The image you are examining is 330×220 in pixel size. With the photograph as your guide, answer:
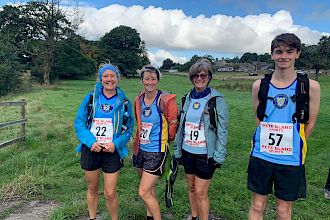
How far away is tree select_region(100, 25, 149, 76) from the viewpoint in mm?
67938

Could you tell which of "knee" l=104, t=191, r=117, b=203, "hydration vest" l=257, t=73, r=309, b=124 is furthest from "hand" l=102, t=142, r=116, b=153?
"hydration vest" l=257, t=73, r=309, b=124

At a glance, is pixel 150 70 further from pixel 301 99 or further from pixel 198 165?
pixel 301 99

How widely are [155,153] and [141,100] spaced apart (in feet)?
2.26

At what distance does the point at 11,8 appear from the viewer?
146 ft

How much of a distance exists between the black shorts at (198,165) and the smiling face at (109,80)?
116cm

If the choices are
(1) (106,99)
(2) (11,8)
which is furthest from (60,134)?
(2) (11,8)

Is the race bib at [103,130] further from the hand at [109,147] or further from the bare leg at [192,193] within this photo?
the bare leg at [192,193]

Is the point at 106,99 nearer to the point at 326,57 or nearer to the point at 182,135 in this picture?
the point at 182,135

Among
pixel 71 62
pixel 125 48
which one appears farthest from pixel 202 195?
pixel 125 48

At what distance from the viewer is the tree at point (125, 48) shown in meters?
67.9

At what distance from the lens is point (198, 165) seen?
12.9 ft

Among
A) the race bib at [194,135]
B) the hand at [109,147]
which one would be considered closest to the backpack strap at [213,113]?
the race bib at [194,135]

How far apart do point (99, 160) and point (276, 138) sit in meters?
2.04

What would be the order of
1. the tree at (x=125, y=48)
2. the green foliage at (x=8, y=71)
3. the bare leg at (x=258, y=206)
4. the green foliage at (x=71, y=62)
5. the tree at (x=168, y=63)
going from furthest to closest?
the tree at (x=168, y=63)
the tree at (x=125, y=48)
the green foliage at (x=71, y=62)
the green foliage at (x=8, y=71)
the bare leg at (x=258, y=206)
